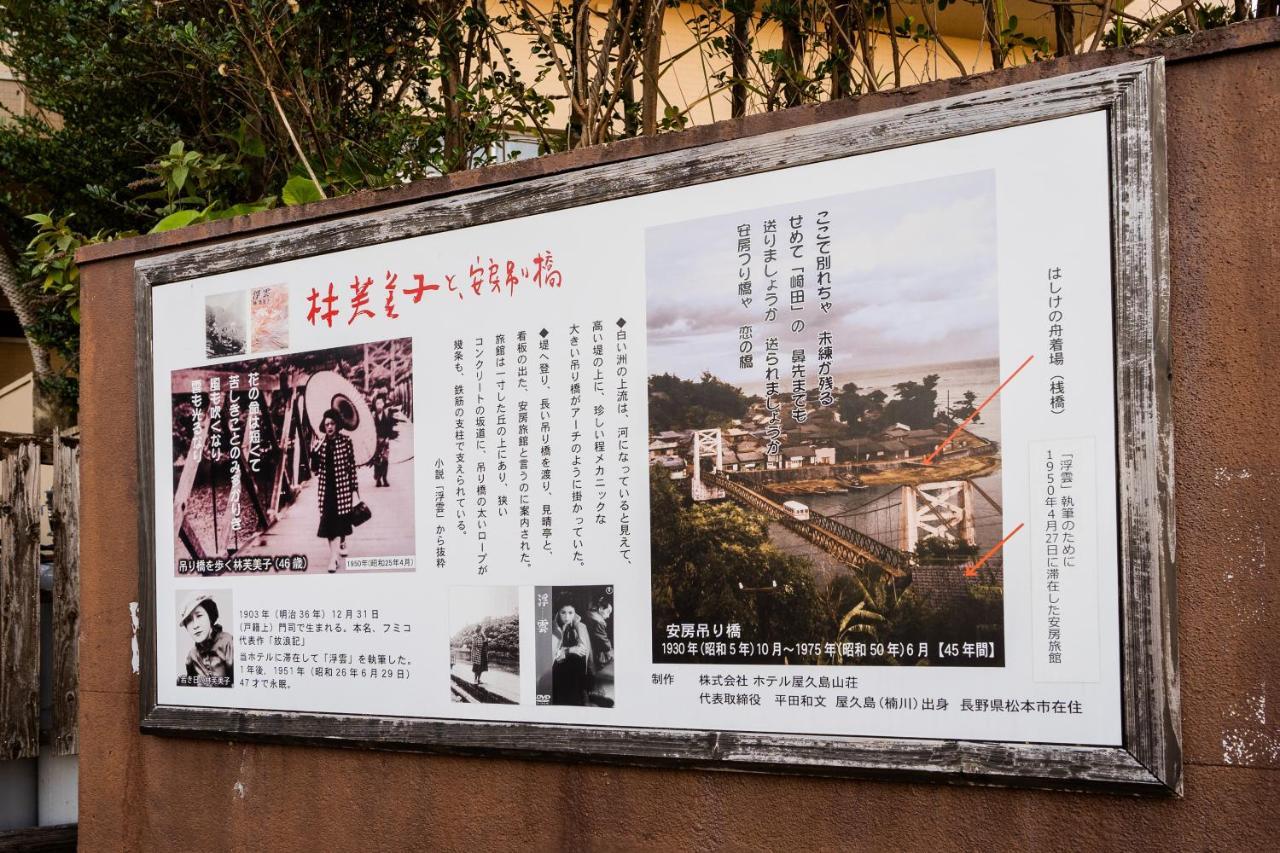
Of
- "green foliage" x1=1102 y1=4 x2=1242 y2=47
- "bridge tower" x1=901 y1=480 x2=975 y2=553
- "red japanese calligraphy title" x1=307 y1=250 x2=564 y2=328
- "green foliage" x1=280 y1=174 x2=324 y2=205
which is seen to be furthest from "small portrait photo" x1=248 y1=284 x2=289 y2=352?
"green foliage" x1=1102 y1=4 x2=1242 y2=47

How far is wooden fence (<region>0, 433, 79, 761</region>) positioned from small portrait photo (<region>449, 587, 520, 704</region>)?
330 centimetres

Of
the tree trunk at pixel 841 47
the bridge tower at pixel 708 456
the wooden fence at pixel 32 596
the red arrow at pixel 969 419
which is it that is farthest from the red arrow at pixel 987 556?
the wooden fence at pixel 32 596

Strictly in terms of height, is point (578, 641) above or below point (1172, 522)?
below

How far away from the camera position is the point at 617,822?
3.36 m

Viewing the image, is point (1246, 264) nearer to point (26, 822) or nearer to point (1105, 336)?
point (1105, 336)

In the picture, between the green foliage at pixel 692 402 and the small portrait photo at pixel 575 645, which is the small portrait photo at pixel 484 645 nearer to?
the small portrait photo at pixel 575 645

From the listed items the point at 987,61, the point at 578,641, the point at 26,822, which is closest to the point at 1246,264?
the point at 578,641

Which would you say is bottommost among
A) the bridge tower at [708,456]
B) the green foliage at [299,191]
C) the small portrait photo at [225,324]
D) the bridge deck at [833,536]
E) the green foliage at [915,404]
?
the bridge deck at [833,536]

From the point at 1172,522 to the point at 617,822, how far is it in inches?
72.4

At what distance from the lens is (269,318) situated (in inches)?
162

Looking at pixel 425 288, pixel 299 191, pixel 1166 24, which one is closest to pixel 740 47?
pixel 1166 24

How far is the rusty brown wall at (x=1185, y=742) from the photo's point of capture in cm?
267

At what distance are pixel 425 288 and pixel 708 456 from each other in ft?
4.04

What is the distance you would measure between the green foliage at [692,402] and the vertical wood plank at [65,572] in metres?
4.34
